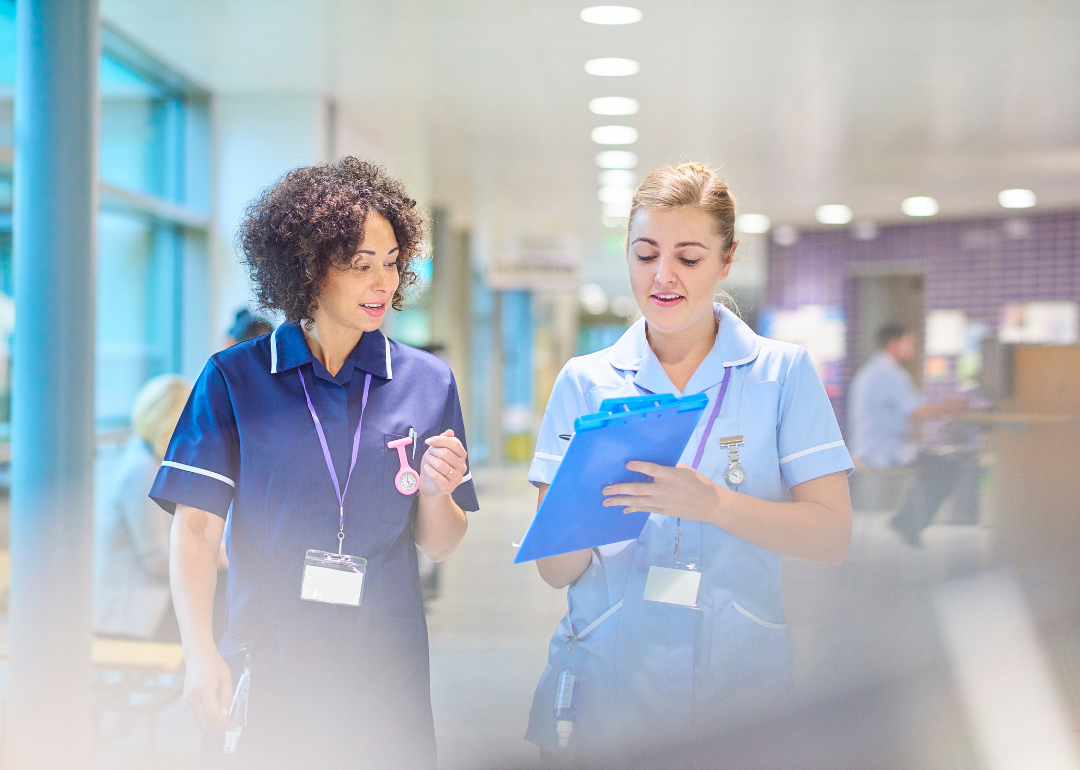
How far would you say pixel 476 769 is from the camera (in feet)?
6.50

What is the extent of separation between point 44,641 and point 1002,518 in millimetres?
4292

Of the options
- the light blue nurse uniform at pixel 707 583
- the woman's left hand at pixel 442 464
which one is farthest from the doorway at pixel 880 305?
the woman's left hand at pixel 442 464

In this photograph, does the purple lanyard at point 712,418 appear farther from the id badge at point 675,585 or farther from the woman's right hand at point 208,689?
the woman's right hand at point 208,689

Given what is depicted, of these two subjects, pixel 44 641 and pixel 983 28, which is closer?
pixel 44 641

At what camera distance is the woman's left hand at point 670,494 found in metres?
1.40

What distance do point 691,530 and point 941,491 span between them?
479 cm

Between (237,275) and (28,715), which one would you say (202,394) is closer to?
(28,715)

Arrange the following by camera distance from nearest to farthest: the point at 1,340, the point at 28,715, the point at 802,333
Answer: the point at 28,715 → the point at 1,340 → the point at 802,333

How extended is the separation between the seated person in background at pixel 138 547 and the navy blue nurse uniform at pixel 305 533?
1.97 meters

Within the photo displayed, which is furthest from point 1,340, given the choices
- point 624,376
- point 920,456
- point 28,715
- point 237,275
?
point 920,456

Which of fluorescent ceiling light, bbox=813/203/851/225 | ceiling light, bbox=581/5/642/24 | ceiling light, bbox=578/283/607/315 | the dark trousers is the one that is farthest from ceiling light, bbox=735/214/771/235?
ceiling light, bbox=578/283/607/315

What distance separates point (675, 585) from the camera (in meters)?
1.60

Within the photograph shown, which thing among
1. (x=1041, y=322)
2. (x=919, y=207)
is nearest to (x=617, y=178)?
(x=919, y=207)

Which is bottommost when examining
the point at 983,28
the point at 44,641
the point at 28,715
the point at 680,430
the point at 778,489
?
the point at 28,715
